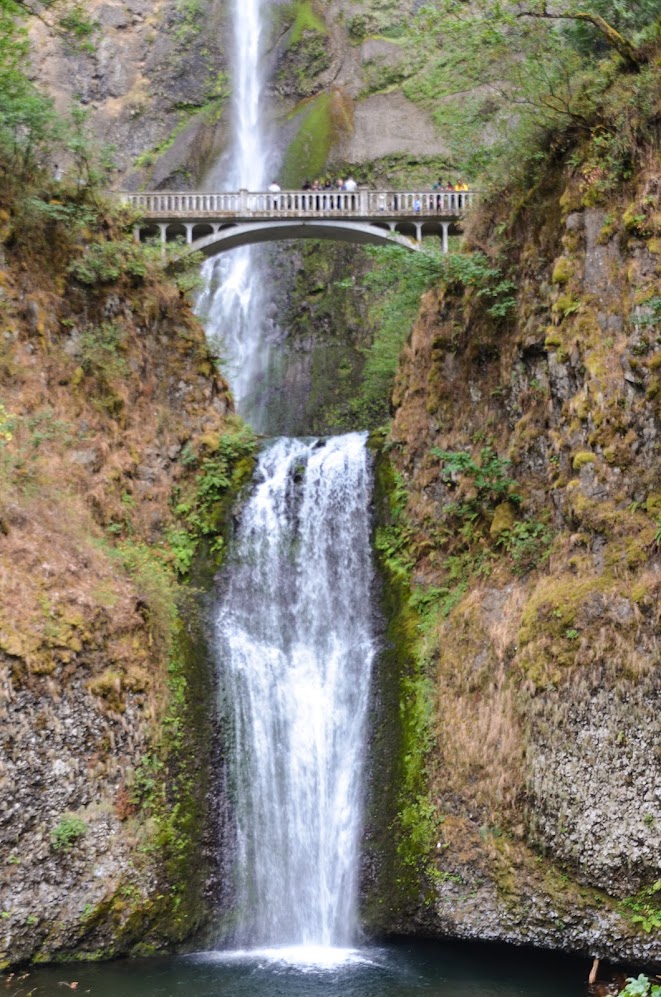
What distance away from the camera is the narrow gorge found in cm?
1131

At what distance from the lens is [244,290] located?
105ft

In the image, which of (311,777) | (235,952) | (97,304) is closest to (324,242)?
(97,304)

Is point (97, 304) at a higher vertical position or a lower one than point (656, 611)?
higher

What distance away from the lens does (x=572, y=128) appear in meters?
14.6

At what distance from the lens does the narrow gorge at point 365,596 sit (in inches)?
445

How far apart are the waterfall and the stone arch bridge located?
872 cm

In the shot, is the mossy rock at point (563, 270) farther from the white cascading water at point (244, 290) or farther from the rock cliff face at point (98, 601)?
the white cascading water at point (244, 290)

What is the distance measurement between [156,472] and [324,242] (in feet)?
60.0

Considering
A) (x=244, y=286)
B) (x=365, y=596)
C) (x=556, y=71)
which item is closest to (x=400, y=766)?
(x=365, y=596)

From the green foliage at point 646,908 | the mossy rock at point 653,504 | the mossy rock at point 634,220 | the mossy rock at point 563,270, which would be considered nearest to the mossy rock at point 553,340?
the mossy rock at point 563,270

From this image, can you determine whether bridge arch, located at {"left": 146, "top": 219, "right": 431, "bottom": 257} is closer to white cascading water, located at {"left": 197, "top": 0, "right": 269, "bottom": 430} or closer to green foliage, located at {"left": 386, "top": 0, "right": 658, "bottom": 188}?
white cascading water, located at {"left": 197, "top": 0, "right": 269, "bottom": 430}

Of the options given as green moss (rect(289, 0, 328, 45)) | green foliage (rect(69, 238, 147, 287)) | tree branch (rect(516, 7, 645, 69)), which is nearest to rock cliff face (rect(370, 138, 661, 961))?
tree branch (rect(516, 7, 645, 69))

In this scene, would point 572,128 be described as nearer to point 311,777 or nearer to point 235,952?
point 311,777

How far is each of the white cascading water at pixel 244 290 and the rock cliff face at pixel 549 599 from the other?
43.8 feet
